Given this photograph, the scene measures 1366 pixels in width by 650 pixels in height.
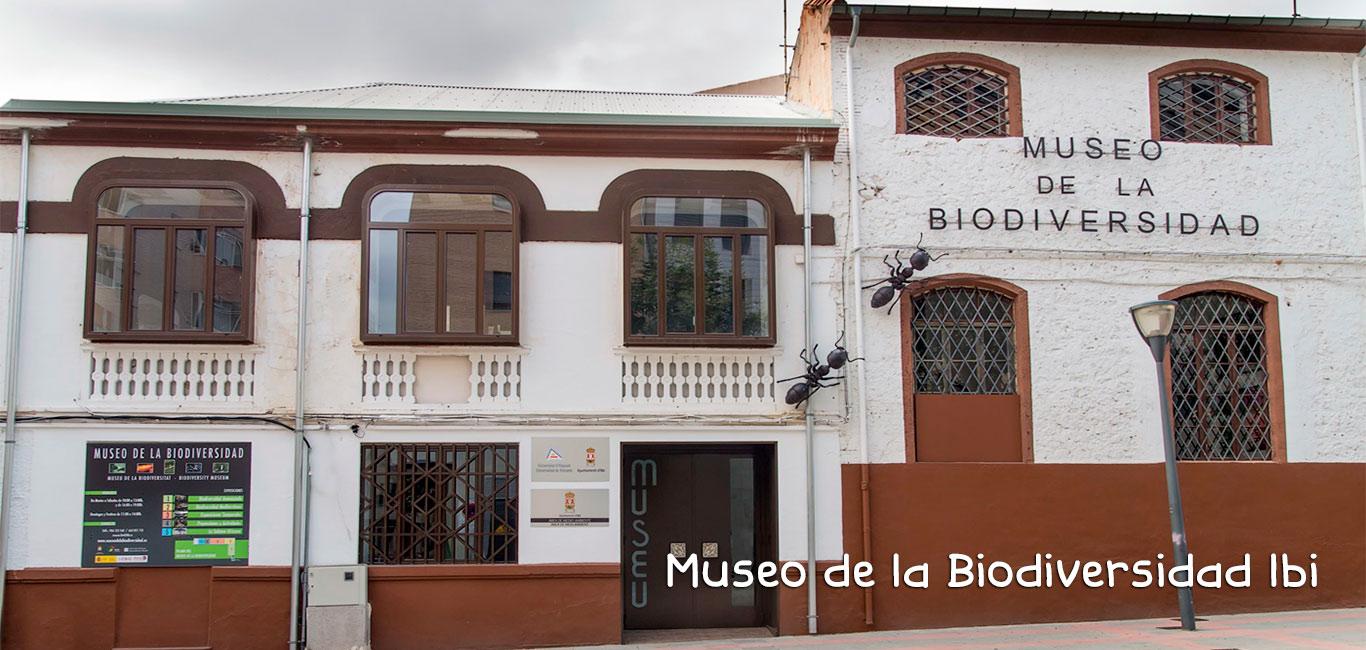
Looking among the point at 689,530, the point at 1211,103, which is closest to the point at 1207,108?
the point at 1211,103

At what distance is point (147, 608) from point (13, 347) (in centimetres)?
283

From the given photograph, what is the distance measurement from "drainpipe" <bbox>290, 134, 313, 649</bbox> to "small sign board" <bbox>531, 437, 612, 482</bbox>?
223 centimetres

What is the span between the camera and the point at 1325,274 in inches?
532

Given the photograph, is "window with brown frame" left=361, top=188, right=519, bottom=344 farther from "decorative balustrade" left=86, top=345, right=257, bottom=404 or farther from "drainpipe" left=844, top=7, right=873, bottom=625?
"drainpipe" left=844, top=7, right=873, bottom=625

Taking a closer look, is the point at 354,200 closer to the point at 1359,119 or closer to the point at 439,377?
the point at 439,377

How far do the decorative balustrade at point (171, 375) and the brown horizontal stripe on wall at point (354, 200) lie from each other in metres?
1.26

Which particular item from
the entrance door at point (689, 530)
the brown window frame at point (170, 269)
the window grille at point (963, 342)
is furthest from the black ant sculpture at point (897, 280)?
the brown window frame at point (170, 269)

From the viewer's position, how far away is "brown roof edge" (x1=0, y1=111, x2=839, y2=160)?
40.6 ft

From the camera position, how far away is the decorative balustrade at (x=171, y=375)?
39.9ft

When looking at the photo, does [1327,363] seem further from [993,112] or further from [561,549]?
[561,549]

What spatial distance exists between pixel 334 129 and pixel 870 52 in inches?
223

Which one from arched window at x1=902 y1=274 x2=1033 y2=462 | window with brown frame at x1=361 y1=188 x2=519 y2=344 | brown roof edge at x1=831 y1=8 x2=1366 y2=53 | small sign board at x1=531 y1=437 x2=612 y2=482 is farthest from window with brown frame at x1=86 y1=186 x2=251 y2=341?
arched window at x1=902 y1=274 x2=1033 y2=462

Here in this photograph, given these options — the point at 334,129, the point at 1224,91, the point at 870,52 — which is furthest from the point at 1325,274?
the point at 334,129

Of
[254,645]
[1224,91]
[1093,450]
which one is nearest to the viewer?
[254,645]
